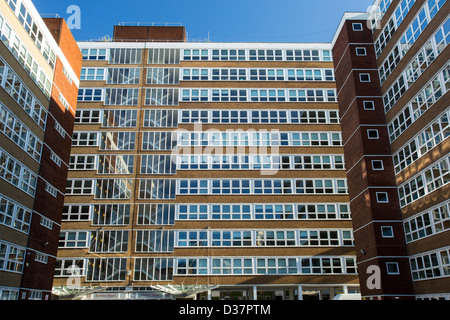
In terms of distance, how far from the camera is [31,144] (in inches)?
1273

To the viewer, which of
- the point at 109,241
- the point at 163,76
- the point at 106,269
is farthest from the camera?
the point at 163,76

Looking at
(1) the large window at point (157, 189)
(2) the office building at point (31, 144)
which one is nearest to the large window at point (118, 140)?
(1) the large window at point (157, 189)

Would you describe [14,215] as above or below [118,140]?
below

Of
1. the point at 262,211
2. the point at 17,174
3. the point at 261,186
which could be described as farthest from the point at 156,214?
the point at 17,174

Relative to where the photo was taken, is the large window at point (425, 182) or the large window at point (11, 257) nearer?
the large window at point (425, 182)

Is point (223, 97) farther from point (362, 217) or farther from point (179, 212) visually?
point (362, 217)

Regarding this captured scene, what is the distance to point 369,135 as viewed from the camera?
36.2 metres

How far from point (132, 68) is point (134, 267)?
24.4 m

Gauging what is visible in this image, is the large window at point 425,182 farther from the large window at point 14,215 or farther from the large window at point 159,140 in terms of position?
the large window at point 14,215

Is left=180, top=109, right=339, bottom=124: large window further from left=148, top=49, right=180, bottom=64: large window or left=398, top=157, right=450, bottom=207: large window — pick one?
left=398, top=157, right=450, bottom=207: large window

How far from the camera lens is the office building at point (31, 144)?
28.4 metres

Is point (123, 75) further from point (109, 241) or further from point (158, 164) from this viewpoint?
point (109, 241)

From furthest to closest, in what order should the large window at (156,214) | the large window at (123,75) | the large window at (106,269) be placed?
the large window at (123,75), the large window at (156,214), the large window at (106,269)
